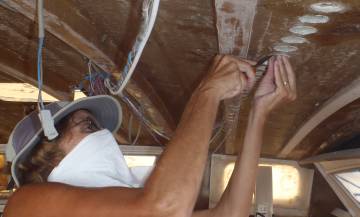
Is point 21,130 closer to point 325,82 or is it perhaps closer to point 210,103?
point 210,103

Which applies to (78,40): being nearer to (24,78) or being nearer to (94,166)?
(94,166)

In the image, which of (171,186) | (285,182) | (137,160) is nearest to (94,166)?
(171,186)

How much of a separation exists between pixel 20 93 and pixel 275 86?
2300mm

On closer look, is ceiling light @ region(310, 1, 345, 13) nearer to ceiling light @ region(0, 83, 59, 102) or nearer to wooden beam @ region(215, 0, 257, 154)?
wooden beam @ region(215, 0, 257, 154)

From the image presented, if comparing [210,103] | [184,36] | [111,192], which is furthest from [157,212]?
[184,36]

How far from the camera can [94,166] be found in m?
1.70

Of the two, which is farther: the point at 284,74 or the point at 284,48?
the point at 284,48

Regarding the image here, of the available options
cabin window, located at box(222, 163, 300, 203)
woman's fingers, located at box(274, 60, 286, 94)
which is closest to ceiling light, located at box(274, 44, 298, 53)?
woman's fingers, located at box(274, 60, 286, 94)

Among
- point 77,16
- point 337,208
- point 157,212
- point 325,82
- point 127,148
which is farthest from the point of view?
point 337,208

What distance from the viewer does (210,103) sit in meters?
1.42

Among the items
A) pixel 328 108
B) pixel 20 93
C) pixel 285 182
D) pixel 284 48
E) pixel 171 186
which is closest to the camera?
pixel 171 186

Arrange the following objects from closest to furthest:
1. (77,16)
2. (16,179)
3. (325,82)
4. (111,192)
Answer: (111,192) < (16,179) < (77,16) < (325,82)

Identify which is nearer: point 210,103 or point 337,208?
point 210,103

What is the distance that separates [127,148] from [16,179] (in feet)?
6.81
